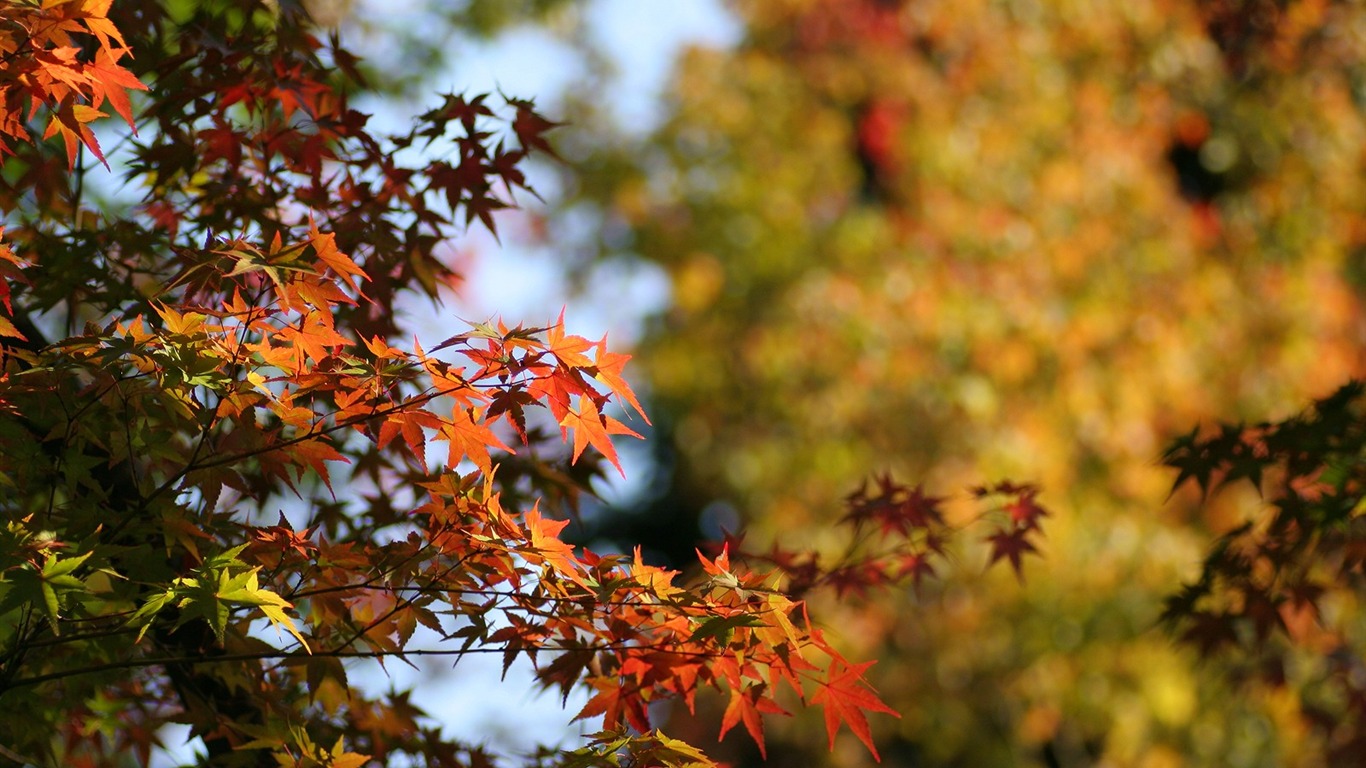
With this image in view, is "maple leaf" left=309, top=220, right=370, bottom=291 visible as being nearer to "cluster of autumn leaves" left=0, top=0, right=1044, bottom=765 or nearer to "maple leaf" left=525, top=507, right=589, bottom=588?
"cluster of autumn leaves" left=0, top=0, right=1044, bottom=765

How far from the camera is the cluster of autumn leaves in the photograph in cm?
162

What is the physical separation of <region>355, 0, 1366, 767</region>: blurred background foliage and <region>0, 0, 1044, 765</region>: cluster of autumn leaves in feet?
16.8

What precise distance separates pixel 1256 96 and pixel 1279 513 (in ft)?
23.8

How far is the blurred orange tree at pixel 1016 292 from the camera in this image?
7461 mm

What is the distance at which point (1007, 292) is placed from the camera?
8.07 meters

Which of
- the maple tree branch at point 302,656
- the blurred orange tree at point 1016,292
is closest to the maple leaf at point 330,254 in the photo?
the maple tree branch at point 302,656

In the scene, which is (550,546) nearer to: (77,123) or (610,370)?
(610,370)

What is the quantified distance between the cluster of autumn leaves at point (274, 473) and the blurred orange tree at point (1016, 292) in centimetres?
569

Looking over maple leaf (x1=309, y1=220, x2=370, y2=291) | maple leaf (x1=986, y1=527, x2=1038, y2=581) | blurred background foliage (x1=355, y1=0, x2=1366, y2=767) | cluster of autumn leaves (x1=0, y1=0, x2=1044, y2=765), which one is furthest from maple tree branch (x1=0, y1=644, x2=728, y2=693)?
blurred background foliage (x1=355, y1=0, x2=1366, y2=767)

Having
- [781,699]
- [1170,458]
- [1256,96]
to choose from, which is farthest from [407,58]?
[1256,96]

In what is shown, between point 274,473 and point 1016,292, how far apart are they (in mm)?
6850

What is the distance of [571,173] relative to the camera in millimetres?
9992

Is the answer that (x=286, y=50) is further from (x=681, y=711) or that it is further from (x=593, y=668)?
(x=681, y=711)

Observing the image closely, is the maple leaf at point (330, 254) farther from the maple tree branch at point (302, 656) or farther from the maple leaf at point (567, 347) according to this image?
the maple tree branch at point (302, 656)
